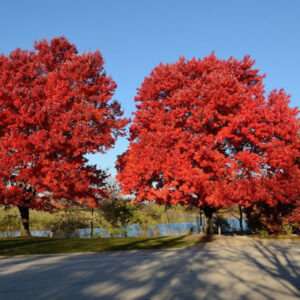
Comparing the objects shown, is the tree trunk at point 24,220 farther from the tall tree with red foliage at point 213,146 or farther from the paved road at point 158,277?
the paved road at point 158,277

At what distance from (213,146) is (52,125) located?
9.52 meters

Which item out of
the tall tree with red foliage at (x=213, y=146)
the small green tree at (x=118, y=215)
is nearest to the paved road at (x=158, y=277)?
the tall tree with red foliage at (x=213, y=146)

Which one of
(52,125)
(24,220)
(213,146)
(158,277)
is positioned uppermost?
(52,125)

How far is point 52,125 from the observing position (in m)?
18.0

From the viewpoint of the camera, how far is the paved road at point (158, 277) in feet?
21.4

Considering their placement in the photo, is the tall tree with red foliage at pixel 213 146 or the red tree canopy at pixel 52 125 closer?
the tall tree with red foliage at pixel 213 146

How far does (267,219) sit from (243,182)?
477 cm

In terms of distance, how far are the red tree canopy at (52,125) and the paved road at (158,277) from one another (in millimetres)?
6960

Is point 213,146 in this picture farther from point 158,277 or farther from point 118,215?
point 118,215

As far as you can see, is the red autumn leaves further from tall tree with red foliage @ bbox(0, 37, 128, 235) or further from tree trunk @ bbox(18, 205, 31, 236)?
tree trunk @ bbox(18, 205, 31, 236)

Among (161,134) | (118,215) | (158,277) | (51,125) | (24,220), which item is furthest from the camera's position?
(118,215)

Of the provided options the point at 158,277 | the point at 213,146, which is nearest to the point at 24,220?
the point at 213,146

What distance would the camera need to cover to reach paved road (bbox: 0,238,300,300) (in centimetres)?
652

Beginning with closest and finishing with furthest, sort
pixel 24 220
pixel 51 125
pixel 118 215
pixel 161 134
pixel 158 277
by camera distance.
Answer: pixel 158 277 → pixel 161 134 → pixel 51 125 → pixel 24 220 → pixel 118 215
